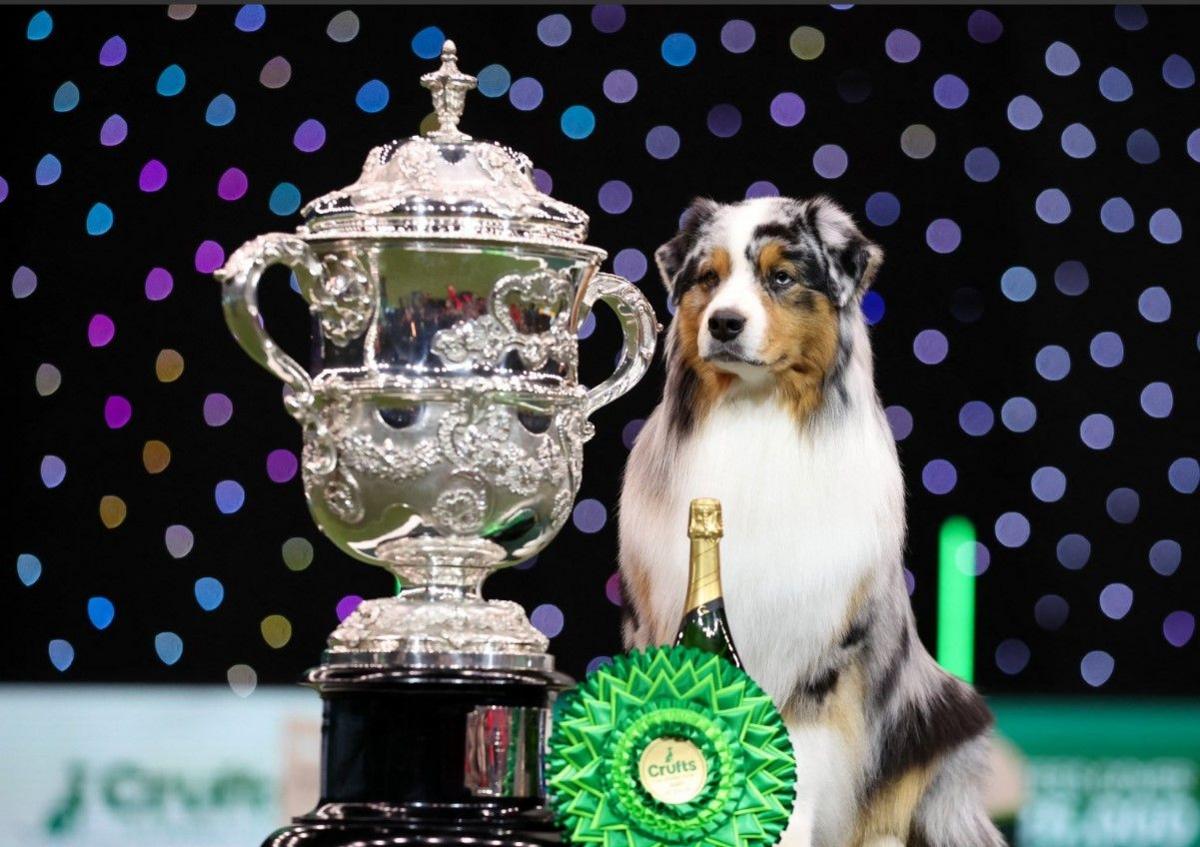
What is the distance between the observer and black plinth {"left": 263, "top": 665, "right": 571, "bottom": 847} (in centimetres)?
201

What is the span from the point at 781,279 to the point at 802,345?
0.09 metres

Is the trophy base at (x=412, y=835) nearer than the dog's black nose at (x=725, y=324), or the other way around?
the trophy base at (x=412, y=835)

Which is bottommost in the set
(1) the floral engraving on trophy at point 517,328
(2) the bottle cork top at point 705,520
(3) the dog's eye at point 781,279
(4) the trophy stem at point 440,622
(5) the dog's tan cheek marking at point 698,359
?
(4) the trophy stem at point 440,622

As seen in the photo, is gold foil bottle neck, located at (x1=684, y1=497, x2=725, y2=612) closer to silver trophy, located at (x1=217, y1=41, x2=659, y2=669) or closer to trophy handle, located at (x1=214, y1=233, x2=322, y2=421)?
silver trophy, located at (x1=217, y1=41, x2=659, y2=669)

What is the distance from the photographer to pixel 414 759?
2.03m

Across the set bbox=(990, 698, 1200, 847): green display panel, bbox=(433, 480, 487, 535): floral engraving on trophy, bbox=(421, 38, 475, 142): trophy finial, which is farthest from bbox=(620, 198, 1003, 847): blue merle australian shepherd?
bbox=(433, 480, 487, 535): floral engraving on trophy

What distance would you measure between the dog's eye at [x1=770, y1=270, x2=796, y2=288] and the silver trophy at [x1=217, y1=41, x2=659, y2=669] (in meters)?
0.79

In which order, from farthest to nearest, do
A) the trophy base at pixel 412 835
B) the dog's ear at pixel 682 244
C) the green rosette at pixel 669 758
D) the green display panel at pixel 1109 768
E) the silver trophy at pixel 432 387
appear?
the green display panel at pixel 1109 768 → the dog's ear at pixel 682 244 → the silver trophy at pixel 432 387 → the trophy base at pixel 412 835 → the green rosette at pixel 669 758

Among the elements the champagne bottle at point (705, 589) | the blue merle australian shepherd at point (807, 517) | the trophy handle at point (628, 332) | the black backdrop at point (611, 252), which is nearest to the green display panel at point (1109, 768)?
the black backdrop at point (611, 252)

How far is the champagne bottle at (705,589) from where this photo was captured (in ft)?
6.60

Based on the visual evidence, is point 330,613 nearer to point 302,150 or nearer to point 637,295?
point 302,150

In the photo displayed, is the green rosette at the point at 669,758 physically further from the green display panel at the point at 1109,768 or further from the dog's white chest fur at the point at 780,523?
the green display panel at the point at 1109,768

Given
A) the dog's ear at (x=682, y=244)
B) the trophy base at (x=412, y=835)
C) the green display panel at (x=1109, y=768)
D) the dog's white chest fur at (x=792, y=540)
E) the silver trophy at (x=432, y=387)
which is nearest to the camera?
the trophy base at (x=412, y=835)

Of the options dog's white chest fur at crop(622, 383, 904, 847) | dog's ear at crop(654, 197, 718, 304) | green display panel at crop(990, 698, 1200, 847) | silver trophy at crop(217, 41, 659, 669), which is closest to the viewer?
silver trophy at crop(217, 41, 659, 669)
